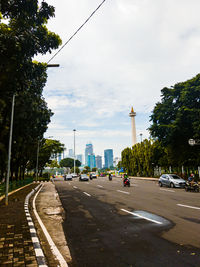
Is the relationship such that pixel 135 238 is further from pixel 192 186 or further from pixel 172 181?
pixel 172 181

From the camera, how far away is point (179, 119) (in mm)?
24094

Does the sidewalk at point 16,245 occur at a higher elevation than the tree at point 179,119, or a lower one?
lower

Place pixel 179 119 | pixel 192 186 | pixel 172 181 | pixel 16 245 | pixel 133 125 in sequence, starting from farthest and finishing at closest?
pixel 133 125 → pixel 179 119 → pixel 172 181 → pixel 192 186 → pixel 16 245

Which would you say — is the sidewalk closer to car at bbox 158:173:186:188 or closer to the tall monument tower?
car at bbox 158:173:186:188

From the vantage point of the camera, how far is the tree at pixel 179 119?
2416cm

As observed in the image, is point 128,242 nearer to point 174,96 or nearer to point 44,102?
point 44,102

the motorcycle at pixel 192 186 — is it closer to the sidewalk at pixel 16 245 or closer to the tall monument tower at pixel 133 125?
the sidewalk at pixel 16 245

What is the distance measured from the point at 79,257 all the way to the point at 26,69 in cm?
924

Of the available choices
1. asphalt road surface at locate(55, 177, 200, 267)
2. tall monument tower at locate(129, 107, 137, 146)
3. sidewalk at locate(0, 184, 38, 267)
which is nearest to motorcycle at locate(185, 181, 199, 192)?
asphalt road surface at locate(55, 177, 200, 267)

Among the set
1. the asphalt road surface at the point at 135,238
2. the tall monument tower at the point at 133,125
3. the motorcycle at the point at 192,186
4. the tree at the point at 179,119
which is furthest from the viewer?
the tall monument tower at the point at 133,125

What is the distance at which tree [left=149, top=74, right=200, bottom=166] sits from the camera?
24156mm

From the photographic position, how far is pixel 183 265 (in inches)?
152

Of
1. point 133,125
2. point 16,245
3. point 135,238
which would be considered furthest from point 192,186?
point 133,125

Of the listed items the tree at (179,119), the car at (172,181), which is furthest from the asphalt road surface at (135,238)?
the tree at (179,119)
